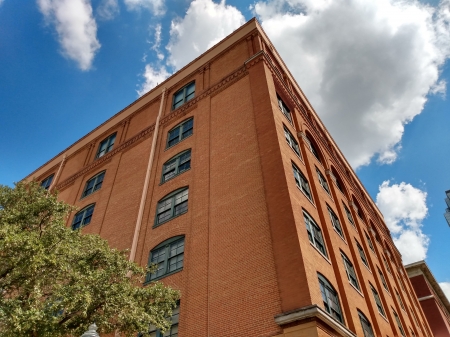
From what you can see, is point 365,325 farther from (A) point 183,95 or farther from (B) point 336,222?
(A) point 183,95

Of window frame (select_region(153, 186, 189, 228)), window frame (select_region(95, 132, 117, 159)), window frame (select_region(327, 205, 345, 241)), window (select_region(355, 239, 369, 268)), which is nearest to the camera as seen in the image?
window frame (select_region(153, 186, 189, 228))

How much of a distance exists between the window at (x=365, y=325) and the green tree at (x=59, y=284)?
8.70 m

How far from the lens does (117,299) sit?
35.6 ft

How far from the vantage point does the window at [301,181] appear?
57.5 feet

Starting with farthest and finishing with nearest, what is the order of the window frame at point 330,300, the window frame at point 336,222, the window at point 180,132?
1. the window at point 180,132
2. the window frame at point 336,222
3. the window frame at point 330,300

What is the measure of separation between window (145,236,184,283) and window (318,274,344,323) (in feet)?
19.0

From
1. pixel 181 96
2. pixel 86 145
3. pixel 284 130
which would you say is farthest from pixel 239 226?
pixel 86 145

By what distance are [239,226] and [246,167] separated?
308cm

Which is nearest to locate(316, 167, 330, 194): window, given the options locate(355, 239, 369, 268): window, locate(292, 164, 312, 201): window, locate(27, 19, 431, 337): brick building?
locate(27, 19, 431, 337): brick building

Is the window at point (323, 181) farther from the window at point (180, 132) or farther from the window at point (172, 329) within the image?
the window at point (172, 329)

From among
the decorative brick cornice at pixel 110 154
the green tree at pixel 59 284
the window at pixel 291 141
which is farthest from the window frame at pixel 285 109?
the green tree at pixel 59 284

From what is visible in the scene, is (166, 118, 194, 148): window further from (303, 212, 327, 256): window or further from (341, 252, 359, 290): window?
(341, 252, 359, 290): window

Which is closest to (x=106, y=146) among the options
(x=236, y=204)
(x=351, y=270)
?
(x=236, y=204)

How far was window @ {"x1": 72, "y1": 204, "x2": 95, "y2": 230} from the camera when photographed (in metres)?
24.0
